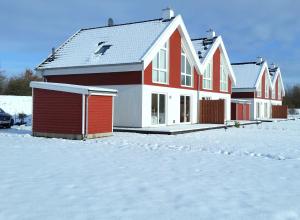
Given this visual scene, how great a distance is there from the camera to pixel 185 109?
80.8 feet

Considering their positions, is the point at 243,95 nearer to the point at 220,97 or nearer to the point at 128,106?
the point at 220,97

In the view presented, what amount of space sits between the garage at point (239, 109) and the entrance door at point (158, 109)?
12.7 m

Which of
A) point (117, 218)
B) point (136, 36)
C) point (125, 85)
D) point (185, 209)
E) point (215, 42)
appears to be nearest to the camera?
point (117, 218)

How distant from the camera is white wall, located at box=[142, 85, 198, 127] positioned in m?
20.3

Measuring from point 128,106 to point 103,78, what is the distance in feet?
7.05

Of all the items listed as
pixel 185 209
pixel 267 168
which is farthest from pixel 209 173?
pixel 185 209

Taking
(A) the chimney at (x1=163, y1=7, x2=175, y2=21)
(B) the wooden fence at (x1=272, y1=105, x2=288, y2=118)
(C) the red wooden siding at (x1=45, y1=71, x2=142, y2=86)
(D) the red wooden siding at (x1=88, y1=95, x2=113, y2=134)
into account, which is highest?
(A) the chimney at (x1=163, y1=7, x2=175, y2=21)

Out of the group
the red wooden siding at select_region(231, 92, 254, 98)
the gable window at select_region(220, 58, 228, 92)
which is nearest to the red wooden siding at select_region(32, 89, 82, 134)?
the gable window at select_region(220, 58, 228, 92)

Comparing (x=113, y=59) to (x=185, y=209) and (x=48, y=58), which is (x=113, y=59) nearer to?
(x=48, y=58)

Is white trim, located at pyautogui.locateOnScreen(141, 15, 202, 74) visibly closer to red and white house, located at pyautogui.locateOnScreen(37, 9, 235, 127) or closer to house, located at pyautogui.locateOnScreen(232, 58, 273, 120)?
red and white house, located at pyautogui.locateOnScreen(37, 9, 235, 127)

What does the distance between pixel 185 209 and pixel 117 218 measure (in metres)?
1.03

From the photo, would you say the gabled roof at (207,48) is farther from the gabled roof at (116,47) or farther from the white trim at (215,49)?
the gabled roof at (116,47)

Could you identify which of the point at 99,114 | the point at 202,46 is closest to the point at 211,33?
the point at 202,46

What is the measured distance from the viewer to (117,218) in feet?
16.8
